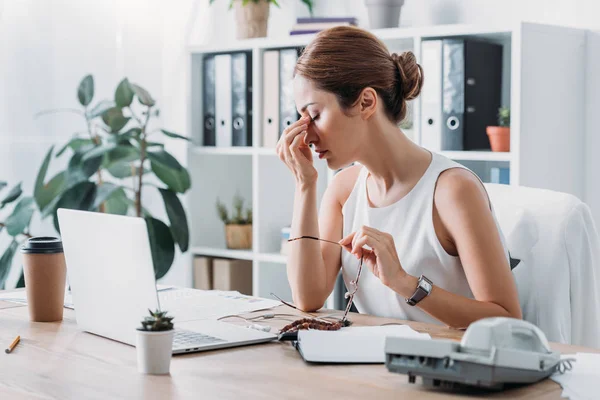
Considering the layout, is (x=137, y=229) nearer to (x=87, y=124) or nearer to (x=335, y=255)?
(x=335, y=255)

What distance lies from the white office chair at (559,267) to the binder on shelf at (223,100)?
195 cm

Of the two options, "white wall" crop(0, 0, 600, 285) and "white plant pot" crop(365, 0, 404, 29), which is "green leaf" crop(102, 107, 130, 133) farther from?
"white plant pot" crop(365, 0, 404, 29)

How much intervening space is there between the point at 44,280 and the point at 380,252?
66cm

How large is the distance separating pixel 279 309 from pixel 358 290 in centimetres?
21

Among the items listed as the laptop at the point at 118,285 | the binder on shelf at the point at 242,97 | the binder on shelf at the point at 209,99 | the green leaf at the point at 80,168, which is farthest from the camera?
the binder on shelf at the point at 209,99

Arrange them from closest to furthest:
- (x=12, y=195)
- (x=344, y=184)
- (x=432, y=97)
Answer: (x=344, y=184)
(x=432, y=97)
(x=12, y=195)

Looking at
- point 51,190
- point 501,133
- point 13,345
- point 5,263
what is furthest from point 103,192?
point 13,345

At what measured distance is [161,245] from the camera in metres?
3.40

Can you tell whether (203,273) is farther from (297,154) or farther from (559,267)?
(559,267)

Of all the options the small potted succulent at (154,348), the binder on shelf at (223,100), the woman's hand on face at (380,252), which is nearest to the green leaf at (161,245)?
the binder on shelf at (223,100)

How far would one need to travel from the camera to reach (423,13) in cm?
335

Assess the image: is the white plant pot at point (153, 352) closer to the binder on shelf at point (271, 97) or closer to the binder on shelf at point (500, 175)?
the binder on shelf at point (500, 175)

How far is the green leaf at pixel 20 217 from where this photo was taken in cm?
322

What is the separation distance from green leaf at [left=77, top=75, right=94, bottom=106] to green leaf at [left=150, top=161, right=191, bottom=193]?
1.12 feet
